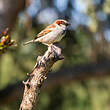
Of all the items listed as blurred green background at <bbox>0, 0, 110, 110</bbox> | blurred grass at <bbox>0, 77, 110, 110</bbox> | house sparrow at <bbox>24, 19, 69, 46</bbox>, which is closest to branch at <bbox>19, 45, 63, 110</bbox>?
house sparrow at <bbox>24, 19, 69, 46</bbox>

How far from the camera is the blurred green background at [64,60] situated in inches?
202

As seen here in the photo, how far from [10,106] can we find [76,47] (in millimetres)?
1791

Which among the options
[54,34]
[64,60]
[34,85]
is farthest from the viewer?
[64,60]

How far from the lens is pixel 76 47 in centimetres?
567

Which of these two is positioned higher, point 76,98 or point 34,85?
point 76,98

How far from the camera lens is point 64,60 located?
229 inches

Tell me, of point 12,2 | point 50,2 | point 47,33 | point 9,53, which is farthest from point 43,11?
point 47,33

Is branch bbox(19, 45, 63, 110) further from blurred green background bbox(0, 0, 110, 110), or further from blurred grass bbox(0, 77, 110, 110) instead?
blurred grass bbox(0, 77, 110, 110)

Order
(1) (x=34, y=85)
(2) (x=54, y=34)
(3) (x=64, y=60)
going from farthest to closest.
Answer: (3) (x=64, y=60), (2) (x=54, y=34), (1) (x=34, y=85)

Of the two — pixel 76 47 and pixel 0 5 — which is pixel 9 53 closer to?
pixel 0 5

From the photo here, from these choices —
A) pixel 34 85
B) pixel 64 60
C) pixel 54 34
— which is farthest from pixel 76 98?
pixel 34 85

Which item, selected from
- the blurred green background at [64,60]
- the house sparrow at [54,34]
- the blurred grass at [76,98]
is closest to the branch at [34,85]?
the house sparrow at [54,34]

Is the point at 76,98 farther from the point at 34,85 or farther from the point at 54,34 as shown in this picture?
the point at 34,85

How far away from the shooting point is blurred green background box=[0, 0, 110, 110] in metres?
5.12
